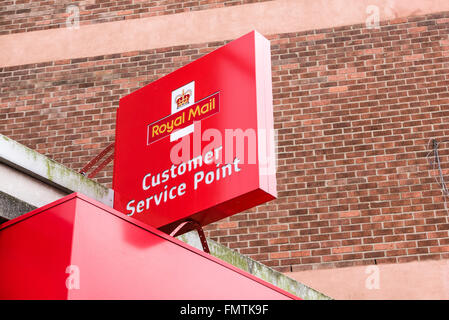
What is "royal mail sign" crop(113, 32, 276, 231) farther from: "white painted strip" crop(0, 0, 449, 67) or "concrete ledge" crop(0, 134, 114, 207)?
"white painted strip" crop(0, 0, 449, 67)

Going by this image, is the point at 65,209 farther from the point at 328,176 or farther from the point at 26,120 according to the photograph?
the point at 26,120

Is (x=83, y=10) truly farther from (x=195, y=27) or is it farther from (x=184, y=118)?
(x=184, y=118)

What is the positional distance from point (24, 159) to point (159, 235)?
1210 mm

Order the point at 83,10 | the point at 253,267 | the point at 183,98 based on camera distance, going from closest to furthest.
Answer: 1. the point at 183,98
2. the point at 253,267
3. the point at 83,10

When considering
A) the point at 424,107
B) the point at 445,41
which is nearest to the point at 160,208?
the point at 424,107

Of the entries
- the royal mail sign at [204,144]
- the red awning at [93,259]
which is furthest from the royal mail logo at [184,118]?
the red awning at [93,259]

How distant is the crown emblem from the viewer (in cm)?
612

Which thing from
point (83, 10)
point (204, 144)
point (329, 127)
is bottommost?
point (204, 144)

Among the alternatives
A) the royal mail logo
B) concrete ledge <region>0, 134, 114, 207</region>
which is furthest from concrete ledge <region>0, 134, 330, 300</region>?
the royal mail logo

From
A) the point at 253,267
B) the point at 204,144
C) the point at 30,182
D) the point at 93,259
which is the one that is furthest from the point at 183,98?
the point at 253,267

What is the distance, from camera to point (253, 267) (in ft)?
24.3

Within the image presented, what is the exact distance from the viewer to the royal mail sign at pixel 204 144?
555 centimetres

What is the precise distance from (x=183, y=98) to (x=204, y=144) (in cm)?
56

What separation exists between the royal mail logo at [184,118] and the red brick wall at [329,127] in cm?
389
